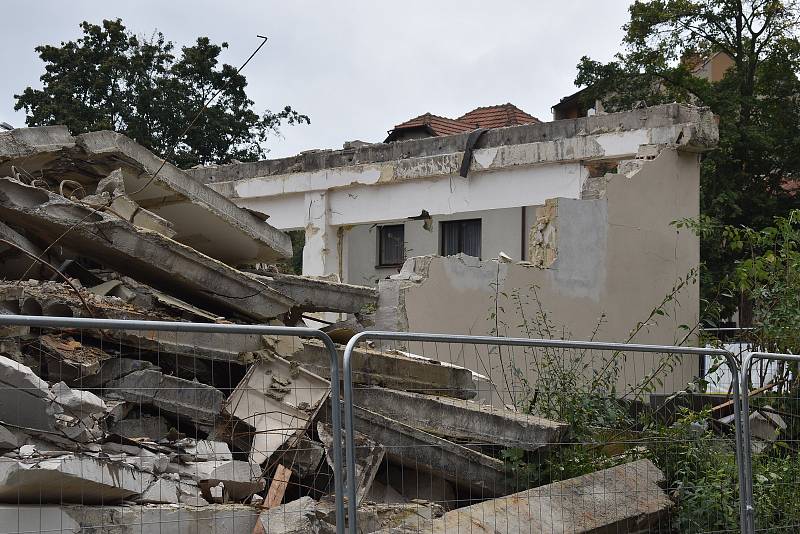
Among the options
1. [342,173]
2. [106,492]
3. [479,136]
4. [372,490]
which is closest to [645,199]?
[479,136]

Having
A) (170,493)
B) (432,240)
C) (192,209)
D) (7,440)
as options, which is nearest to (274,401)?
(170,493)

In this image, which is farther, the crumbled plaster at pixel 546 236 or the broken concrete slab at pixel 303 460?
the crumbled plaster at pixel 546 236

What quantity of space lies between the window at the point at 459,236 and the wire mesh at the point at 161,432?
571 inches

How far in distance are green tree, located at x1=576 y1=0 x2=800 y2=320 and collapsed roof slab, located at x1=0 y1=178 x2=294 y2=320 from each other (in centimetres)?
1532

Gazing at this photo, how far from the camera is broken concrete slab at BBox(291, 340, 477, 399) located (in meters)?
7.30

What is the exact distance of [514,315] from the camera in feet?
41.5

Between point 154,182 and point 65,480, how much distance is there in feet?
15.4

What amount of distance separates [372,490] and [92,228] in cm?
300

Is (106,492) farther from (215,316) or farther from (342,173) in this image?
(342,173)

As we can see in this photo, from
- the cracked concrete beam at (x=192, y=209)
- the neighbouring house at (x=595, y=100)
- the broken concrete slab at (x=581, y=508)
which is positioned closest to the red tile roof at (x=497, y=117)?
the neighbouring house at (x=595, y=100)

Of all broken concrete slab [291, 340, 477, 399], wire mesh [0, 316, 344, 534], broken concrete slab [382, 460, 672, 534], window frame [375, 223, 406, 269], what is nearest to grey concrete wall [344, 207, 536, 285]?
window frame [375, 223, 406, 269]

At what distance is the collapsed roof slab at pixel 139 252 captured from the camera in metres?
7.43

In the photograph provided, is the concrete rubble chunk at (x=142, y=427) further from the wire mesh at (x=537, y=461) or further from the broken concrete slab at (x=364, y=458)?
the wire mesh at (x=537, y=461)

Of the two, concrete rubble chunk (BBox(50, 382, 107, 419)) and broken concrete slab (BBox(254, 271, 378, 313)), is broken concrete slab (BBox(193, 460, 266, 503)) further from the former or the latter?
broken concrete slab (BBox(254, 271, 378, 313))
